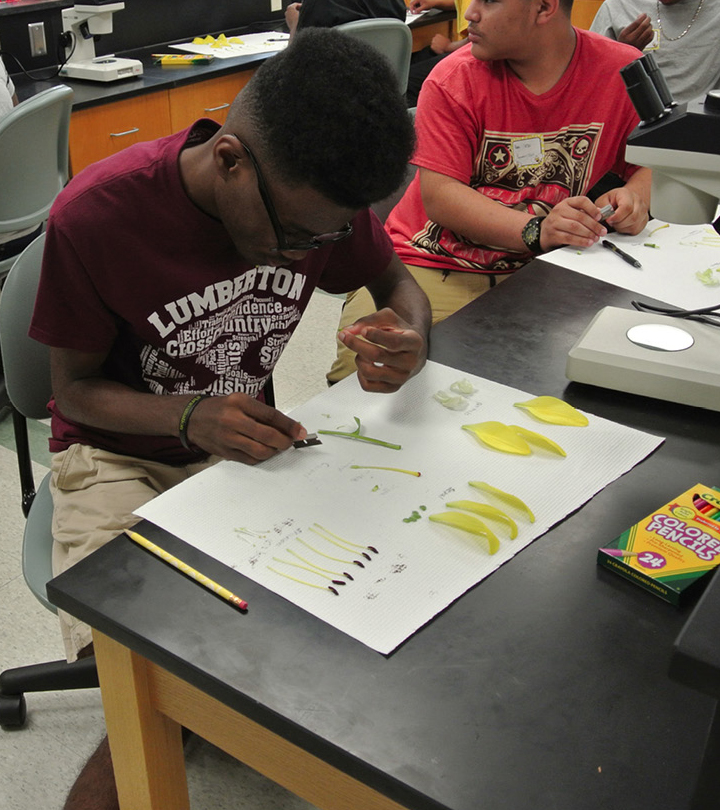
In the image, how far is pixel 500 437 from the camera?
995 mm

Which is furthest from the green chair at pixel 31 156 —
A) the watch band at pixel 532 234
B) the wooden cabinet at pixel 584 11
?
the wooden cabinet at pixel 584 11

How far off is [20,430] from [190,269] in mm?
520

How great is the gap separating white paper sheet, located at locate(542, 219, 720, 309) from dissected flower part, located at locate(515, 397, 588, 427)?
0.42 meters

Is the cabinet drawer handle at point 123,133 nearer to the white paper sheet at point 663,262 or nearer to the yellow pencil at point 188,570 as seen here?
the white paper sheet at point 663,262

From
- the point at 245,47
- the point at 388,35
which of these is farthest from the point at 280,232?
the point at 245,47

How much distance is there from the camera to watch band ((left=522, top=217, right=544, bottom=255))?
159 cm

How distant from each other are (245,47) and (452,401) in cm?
312

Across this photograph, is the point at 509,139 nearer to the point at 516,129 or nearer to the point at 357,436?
the point at 516,129

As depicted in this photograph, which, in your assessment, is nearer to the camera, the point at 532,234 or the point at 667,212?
the point at 667,212

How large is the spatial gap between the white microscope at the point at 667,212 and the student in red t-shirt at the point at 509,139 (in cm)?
49

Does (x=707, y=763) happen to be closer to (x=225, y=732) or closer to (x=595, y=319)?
(x=225, y=732)

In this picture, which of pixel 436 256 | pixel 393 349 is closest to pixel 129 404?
pixel 393 349

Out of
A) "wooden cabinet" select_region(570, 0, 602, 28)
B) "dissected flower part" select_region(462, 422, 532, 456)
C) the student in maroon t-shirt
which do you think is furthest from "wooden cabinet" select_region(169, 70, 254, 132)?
"dissected flower part" select_region(462, 422, 532, 456)

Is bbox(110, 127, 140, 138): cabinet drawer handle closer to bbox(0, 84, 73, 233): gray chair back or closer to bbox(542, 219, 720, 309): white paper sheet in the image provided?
bbox(0, 84, 73, 233): gray chair back
